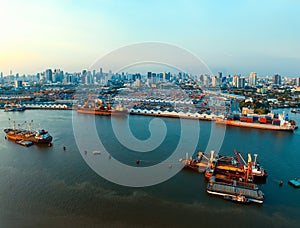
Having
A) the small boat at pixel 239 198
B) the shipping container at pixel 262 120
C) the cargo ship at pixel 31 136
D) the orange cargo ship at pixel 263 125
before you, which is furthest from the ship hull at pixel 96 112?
the small boat at pixel 239 198

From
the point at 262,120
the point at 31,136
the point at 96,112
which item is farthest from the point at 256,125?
the point at 31,136

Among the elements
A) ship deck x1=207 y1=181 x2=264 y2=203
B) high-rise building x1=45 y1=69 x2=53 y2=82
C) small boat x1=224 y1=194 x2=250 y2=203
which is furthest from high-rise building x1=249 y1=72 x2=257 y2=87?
small boat x1=224 y1=194 x2=250 y2=203

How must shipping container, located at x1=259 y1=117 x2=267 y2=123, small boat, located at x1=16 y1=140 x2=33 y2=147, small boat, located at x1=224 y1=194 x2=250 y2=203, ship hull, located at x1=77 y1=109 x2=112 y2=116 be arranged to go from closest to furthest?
small boat, located at x1=224 y1=194 x2=250 y2=203 → small boat, located at x1=16 y1=140 x2=33 y2=147 → shipping container, located at x1=259 y1=117 x2=267 y2=123 → ship hull, located at x1=77 y1=109 x2=112 y2=116

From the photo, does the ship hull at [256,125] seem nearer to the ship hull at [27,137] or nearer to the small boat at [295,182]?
the small boat at [295,182]

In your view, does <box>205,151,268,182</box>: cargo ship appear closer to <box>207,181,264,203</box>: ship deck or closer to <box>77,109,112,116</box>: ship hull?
<box>207,181,264,203</box>: ship deck

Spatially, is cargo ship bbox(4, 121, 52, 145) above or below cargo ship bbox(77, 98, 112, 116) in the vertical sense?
below

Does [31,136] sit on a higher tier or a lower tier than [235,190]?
higher

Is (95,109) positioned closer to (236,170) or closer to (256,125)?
(256,125)
